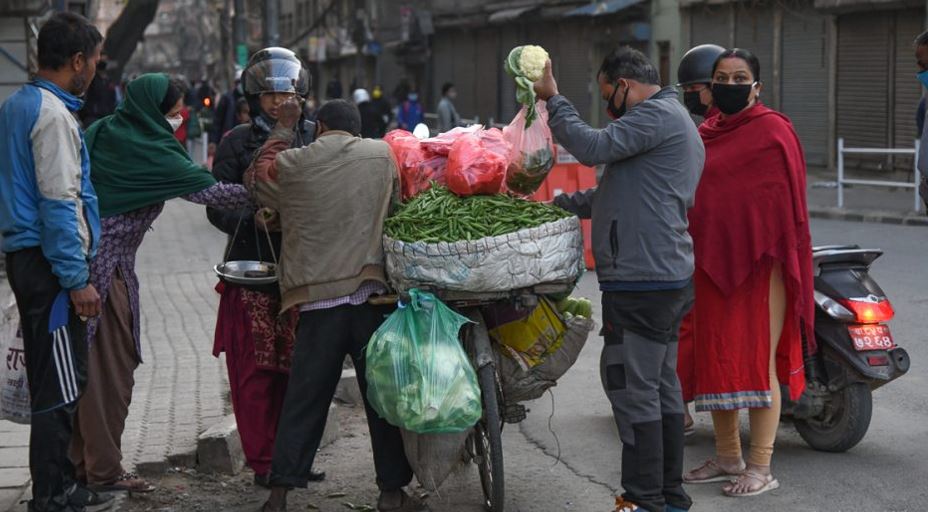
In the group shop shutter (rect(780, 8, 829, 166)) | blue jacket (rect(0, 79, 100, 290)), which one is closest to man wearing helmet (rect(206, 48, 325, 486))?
blue jacket (rect(0, 79, 100, 290))

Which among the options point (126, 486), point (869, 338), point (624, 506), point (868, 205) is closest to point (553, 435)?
point (869, 338)

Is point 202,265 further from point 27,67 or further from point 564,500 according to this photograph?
point 564,500

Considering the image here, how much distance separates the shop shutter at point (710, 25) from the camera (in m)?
28.3

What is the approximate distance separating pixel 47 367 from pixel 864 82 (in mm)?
20429

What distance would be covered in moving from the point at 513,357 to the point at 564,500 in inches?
29.9

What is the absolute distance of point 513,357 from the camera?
18.5 feet

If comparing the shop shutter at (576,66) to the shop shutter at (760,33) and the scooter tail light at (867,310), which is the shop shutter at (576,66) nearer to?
the shop shutter at (760,33)

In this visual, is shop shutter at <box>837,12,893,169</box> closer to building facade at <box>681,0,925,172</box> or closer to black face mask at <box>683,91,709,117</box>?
building facade at <box>681,0,925,172</box>

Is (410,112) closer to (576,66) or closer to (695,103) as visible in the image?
(576,66)

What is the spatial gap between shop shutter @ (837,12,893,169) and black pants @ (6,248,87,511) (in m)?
18.9

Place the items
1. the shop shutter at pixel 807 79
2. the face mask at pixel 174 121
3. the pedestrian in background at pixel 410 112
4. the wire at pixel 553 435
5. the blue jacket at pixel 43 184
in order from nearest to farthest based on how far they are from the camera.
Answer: the blue jacket at pixel 43 184, the face mask at pixel 174 121, the wire at pixel 553 435, the shop shutter at pixel 807 79, the pedestrian in background at pixel 410 112

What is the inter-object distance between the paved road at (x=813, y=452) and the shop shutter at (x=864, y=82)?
14072mm

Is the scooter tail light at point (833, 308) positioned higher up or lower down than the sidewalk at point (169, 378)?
higher up

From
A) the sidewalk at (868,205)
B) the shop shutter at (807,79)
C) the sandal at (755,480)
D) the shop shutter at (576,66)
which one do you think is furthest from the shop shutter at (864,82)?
the sandal at (755,480)
